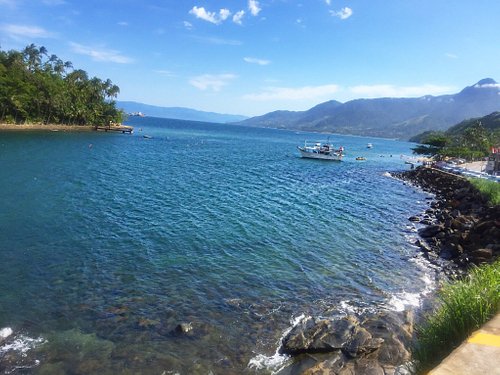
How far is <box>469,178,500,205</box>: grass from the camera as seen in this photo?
3224cm

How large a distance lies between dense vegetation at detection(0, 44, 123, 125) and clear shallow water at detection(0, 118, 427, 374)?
6179cm

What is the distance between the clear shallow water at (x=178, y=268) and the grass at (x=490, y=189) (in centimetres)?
671

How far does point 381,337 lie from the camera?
42.2ft

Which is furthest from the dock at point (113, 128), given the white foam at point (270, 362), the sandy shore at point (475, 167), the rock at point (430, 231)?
the white foam at point (270, 362)

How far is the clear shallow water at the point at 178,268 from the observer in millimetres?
12180

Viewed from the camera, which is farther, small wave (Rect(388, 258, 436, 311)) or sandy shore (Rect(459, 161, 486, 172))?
sandy shore (Rect(459, 161, 486, 172))

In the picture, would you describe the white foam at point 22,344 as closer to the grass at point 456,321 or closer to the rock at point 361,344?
the rock at point 361,344

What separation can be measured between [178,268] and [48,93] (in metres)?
97.8

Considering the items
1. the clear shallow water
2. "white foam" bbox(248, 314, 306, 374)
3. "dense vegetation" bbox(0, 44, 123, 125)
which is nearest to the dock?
"dense vegetation" bbox(0, 44, 123, 125)

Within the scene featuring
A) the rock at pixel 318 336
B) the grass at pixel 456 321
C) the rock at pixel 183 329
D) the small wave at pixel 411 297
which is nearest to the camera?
the grass at pixel 456 321

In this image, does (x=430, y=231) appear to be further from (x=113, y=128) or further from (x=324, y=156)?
(x=113, y=128)

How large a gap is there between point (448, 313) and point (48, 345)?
11.6m

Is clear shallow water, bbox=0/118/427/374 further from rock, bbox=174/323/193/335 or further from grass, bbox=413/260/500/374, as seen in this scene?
grass, bbox=413/260/500/374

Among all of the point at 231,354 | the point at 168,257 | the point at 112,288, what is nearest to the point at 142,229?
the point at 168,257
